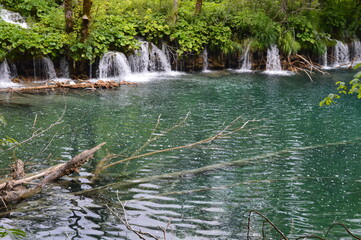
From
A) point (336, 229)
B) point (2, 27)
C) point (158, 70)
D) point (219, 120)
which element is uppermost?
point (2, 27)

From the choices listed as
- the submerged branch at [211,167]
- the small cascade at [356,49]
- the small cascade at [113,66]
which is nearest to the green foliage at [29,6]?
the small cascade at [113,66]

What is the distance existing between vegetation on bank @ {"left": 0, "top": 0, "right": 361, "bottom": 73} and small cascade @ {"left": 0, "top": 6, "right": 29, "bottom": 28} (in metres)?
0.34

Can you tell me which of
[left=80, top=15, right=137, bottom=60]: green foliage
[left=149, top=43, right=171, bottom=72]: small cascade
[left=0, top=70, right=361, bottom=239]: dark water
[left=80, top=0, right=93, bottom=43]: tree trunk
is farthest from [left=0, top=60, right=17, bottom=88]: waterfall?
[left=149, top=43, right=171, bottom=72]: small cascade

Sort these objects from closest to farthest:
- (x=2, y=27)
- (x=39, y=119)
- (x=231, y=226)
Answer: (x=231, y=226) < (x=39, y=119) < (x=2, y=27)

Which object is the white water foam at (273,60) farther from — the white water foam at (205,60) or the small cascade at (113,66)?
the small cascade at (113,66)

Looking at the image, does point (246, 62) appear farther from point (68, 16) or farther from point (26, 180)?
point (26, 180)

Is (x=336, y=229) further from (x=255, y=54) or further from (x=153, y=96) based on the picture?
(x=255, y=54)

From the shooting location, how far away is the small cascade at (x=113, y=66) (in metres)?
17.7

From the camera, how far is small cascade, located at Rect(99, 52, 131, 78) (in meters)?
17.7

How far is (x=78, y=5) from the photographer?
17438 mm

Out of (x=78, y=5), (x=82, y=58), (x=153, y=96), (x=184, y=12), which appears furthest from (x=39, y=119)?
(x=184, y=12)

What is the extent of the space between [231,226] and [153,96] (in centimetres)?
925

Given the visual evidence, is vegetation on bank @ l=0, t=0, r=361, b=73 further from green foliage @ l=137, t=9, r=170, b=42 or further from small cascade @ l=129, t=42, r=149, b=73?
small cascade @ l=129, t=42, r=149, b=73

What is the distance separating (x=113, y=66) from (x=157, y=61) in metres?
2.53
